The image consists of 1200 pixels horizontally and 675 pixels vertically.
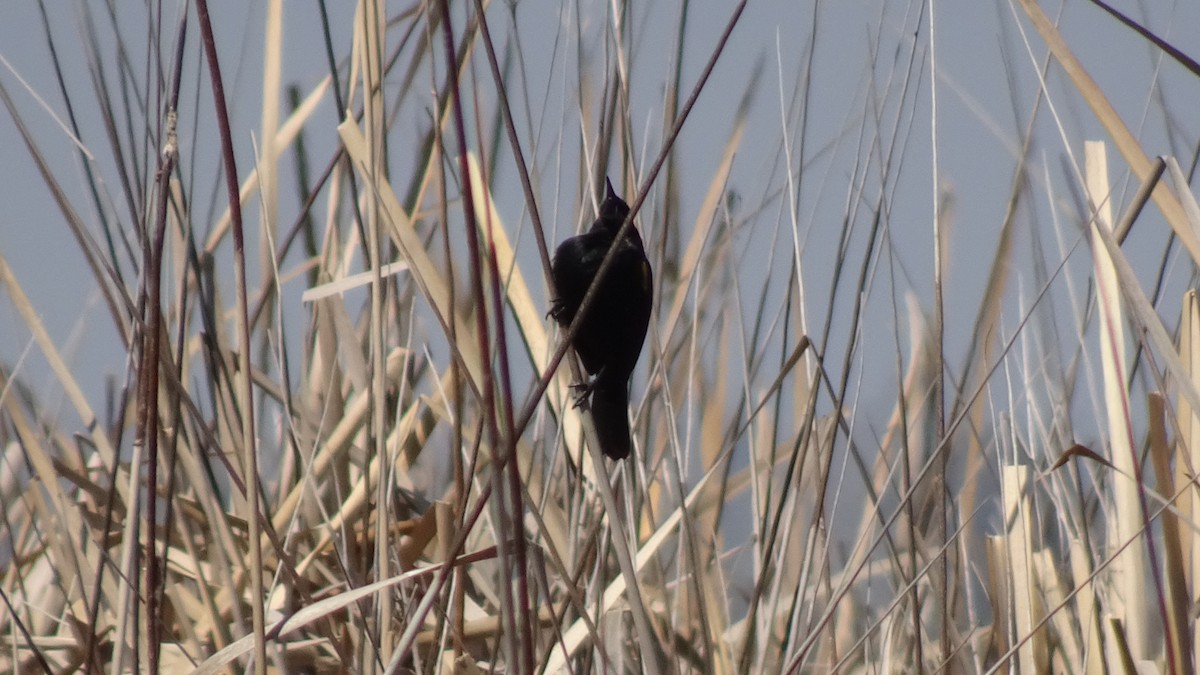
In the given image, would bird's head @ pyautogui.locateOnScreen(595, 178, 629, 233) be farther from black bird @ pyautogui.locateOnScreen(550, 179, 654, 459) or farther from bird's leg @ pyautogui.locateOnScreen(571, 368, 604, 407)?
bird's leg @ pyautogui.locateOnScreen(571, 368, 604, 407)

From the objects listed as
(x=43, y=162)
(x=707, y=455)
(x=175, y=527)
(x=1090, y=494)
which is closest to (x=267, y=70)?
(x=43, y=162)

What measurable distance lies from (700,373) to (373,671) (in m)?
0.62

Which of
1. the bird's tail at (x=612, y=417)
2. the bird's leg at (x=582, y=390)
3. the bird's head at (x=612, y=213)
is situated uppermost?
the bird's head at (x=612, y=213)

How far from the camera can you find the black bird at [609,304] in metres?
1.28

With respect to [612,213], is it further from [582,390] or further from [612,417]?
[582,390]

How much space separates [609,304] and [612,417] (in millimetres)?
153

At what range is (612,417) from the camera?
1.23 meters

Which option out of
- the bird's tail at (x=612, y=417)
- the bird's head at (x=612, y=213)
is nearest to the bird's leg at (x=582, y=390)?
the bird's tail at (x=612, y=417)

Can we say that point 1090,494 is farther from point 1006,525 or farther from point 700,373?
point 700,373

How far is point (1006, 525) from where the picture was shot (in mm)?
989

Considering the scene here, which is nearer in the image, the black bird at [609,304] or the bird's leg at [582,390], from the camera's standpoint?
the bird's leg at [582,390]

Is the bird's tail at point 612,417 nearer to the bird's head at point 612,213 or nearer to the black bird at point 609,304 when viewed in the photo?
the black bird at point 609,304

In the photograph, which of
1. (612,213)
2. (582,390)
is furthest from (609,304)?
(582,390)

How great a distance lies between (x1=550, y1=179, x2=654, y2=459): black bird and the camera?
1279 millimetres
